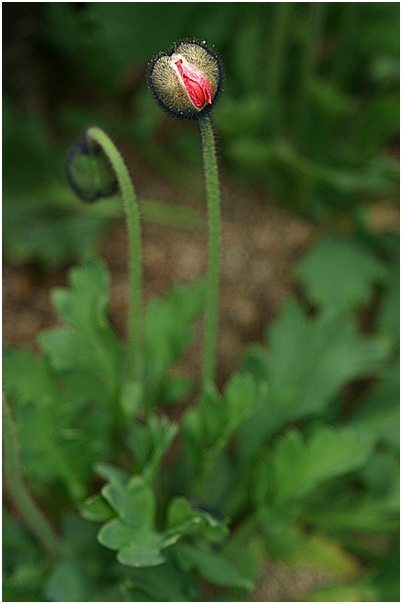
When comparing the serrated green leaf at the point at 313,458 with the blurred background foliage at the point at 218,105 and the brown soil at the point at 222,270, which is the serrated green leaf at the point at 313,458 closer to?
the brown soil at the point at 222,270

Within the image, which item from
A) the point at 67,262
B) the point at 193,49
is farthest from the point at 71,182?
the point at 67,262

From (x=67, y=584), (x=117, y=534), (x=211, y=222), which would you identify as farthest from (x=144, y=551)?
(x=211, y=222)

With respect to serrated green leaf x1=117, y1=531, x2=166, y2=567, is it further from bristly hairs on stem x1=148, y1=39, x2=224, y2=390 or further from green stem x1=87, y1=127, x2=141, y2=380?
bristly hairs on stem x1=148, y1=39, x2=224, y2=390

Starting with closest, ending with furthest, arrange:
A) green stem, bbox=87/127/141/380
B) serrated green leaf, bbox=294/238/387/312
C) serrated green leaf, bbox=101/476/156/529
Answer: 1. green stem, bbox=87/127/141/380
2. serrated green leaf, bbox=101/476/156/529
3. serrated green leaf, bbox=294/238/387/312

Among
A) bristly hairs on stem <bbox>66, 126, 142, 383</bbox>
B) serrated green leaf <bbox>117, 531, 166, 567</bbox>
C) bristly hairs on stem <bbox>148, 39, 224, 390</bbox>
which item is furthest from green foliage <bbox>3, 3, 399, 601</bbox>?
bristly hairs on stem <bbox>148, 39, 224, 390</bbox>

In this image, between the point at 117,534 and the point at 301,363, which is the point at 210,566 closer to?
the point at 117,534

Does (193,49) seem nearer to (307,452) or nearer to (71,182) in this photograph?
(71,182)

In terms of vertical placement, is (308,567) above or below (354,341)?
below
